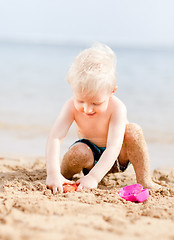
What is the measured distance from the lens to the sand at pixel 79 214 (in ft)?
5.38

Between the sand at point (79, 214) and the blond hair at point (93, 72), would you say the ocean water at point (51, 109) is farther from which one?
the sand at point (79, 214)

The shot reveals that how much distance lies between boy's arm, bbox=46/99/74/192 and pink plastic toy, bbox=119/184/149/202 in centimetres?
46

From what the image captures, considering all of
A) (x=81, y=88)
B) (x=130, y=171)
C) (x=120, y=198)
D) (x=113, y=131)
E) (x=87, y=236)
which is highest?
(x=81, y=88)

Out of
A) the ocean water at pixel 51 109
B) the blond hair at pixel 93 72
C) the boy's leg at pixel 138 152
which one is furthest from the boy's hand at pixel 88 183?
the ocean water at pixel 51 109

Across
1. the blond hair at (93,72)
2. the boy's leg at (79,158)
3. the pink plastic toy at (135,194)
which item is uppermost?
the blond hair at (93,72)

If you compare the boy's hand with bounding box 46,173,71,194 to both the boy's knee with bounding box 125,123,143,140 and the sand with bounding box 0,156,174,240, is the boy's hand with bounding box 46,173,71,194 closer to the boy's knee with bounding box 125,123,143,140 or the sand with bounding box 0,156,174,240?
the sand with bounding box 0,156,174,240

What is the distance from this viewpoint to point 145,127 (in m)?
5.43

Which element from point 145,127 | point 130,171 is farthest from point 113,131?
point 145,127

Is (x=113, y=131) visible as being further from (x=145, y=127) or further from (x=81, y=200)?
(x=145, y=127)

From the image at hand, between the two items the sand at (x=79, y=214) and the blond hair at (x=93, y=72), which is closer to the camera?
the sand at (x=79, y=214)

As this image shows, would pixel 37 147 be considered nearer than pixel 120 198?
No

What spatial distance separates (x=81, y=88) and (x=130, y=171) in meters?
1.39

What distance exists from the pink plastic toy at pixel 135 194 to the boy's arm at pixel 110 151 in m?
0.21

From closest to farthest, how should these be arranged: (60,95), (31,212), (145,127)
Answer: (31,212) < (145,127) < (60,95)
